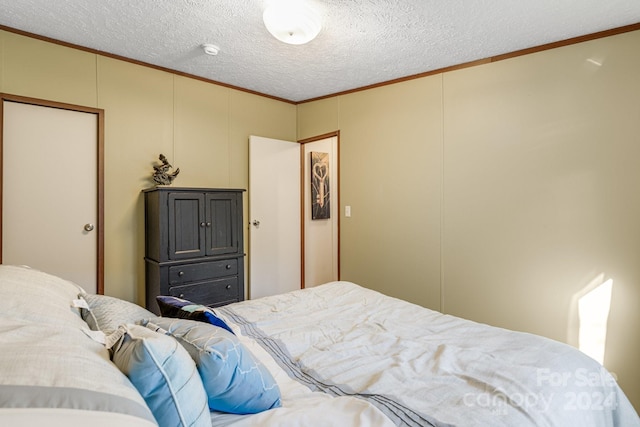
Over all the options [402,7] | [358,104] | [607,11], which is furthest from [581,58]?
[358,104]

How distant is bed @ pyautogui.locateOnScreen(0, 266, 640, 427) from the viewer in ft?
2.11

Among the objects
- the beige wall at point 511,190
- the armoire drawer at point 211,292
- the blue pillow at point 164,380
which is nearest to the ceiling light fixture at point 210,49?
the beige wall at point 511,190

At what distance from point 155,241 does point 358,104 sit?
246cm

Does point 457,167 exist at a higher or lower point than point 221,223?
higher

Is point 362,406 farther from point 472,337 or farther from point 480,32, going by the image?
point 480,32

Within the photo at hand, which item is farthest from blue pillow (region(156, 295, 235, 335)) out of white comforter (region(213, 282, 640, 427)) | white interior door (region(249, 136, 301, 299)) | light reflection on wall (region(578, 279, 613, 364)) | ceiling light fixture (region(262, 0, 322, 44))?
light reflection on wall (region(578, 279, 613, 364))

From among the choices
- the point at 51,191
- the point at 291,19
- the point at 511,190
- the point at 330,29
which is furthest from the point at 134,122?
the point at 511,190

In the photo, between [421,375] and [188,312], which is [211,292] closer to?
[188,312]

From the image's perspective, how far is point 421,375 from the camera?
4.14ft

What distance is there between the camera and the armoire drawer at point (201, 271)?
112 inches

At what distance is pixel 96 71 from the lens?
9.32ft

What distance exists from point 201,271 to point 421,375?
2.23 meters

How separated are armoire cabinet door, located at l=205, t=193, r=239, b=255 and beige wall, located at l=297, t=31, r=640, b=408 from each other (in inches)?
52.7

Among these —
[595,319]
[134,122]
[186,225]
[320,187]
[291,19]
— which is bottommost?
[595,319]
